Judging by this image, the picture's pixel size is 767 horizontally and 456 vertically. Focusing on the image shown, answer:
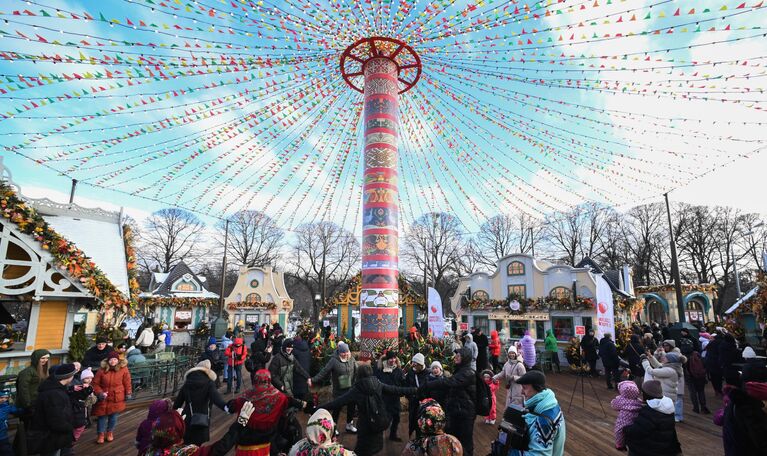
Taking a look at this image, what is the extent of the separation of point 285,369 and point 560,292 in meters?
16.2

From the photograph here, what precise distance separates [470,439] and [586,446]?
2.88 metres

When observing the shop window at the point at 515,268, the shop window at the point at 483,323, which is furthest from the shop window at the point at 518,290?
the shop window at the point at 483,323

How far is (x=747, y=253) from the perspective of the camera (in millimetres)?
36031

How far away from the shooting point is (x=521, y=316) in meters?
20.1

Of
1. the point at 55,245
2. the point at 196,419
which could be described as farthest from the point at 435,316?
the point at 55,245

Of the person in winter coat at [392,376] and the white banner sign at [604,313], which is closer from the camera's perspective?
the person in winter coat at [392,376]

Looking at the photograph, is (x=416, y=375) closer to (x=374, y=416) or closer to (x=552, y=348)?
(x=374, y=416)

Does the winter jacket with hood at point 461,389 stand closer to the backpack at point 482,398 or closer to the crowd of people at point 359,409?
the crowd of people at point 359,409

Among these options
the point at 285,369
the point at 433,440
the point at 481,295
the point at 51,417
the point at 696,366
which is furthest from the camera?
the point at 481,295

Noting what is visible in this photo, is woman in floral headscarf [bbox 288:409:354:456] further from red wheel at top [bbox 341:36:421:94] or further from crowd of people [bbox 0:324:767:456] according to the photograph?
red wheel at top [bbox 341:36:421:94]

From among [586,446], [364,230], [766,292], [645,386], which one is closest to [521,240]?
[766,292]

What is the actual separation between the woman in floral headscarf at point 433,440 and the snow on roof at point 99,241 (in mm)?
12114

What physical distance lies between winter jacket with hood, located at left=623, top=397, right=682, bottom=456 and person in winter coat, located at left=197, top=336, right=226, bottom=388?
290 inches

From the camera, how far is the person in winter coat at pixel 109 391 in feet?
21.6
